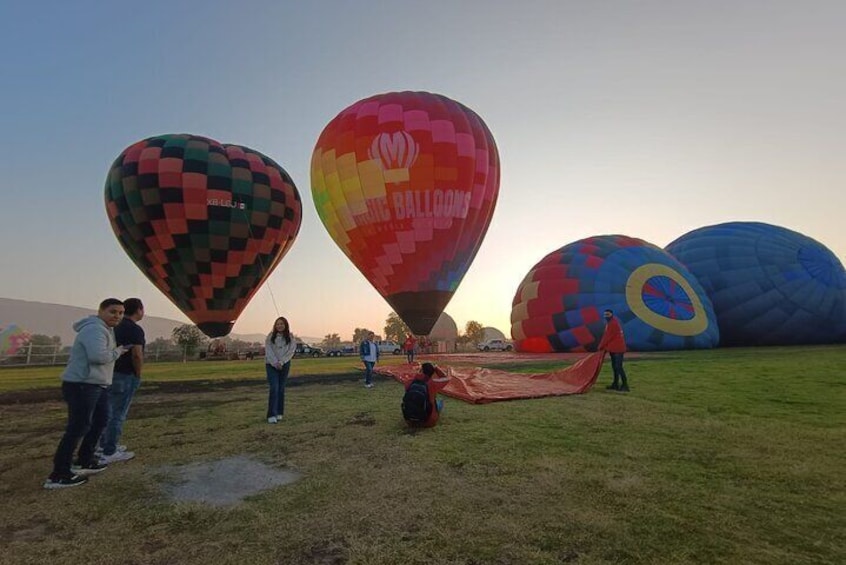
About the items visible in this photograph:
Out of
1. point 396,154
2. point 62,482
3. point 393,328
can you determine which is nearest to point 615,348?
point 62,482

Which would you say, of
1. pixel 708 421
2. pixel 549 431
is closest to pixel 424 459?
pixel 549 431

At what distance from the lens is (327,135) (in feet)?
53.0

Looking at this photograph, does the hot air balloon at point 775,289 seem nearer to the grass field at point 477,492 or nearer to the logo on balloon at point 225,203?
the grass field at point 477,492

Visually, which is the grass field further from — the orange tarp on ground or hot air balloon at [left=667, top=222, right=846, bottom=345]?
hot air balloon at [left=667, top=222, right=846, bottom=345]

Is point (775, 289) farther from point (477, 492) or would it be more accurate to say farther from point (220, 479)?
point (220, 479)

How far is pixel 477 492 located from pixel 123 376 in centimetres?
402

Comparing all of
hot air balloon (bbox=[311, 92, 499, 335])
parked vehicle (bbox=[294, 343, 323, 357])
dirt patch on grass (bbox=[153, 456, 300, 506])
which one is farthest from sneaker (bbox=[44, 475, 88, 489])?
parked vehicle (bbox=[294, 343, 323, 357])

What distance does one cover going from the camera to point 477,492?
3.29 m

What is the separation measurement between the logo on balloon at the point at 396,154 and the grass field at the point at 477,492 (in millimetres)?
9870

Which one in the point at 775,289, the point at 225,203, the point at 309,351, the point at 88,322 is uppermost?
the point at 225,203

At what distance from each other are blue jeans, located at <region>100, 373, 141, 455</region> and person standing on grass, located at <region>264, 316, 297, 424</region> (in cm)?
170

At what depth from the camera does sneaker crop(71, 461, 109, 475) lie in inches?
160

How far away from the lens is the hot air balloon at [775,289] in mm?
20516

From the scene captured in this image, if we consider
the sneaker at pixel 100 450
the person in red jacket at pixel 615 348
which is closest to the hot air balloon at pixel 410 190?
the person in red jacket at pixel 615 348
